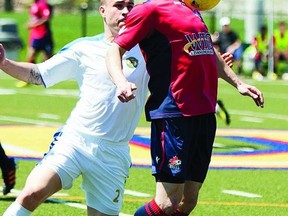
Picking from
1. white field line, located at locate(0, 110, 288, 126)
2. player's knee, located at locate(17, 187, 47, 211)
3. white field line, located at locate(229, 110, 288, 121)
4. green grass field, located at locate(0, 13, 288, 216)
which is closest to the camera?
player's knee, located at locate(17, 187, 47, 211)

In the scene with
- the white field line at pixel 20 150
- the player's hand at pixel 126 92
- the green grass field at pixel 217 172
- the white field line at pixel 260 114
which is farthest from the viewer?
the white field line at pixel 260 114

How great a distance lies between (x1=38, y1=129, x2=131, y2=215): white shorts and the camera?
719 centimetres

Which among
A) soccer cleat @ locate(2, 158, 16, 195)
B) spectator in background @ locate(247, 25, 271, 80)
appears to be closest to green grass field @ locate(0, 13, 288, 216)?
soccer cleat @ locate(2, 158, 16, 195)

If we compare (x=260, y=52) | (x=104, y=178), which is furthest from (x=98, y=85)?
(x=260, y=52)

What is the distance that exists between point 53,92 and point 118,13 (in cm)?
1791

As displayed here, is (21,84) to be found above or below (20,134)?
below

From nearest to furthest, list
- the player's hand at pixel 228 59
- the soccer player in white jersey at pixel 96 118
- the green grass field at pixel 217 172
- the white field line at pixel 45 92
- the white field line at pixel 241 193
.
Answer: the soccer player in white jersey at pixel 96 118
the player's hand at pixel 228 59
the green grass field at pixel 217 172
the white field line at pixel 241 193
the white field line at pixel 45 92

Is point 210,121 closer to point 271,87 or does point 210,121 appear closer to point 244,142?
point 244,142

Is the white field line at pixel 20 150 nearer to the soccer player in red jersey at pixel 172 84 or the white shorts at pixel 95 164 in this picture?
the white shorts at pixel 95 164

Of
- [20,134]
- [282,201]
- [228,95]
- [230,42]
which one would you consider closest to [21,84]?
[228,95]

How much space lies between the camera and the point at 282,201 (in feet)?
34.8

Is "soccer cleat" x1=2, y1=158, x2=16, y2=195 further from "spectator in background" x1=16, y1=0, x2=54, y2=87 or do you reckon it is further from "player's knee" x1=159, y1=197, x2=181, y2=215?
"spectator in background" x1=16, y1=0, x2=54, y2=87

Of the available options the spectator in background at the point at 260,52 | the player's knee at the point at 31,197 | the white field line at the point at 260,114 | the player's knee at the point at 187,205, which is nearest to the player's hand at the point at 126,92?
the player's knee at the point at 31,197

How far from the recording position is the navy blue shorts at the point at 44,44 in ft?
86.0
